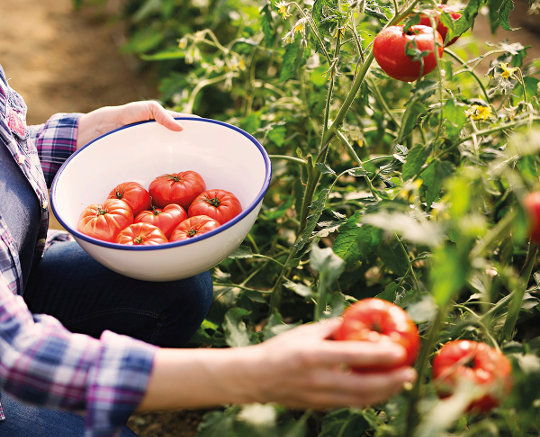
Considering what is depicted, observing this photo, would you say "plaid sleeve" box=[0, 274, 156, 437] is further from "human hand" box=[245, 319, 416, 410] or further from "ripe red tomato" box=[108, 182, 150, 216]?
"ripe red tomato" box=[108, 182, 150, 216]

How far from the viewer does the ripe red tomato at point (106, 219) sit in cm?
107

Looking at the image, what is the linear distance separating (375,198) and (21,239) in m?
0.74

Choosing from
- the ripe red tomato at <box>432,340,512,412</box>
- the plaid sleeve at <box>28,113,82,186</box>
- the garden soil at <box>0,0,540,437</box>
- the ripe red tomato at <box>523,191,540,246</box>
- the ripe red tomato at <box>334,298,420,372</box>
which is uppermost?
the ripe red tomato at <box>523,191,540,246</box>

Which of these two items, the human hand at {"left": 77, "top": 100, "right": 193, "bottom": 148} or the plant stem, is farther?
the human hand at {"left": 77, "top": 100, "right": 193, "bottom": 148}

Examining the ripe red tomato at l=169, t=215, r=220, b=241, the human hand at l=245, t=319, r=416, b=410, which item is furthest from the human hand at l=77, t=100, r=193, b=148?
the human hand at l=245, t=319, r=416, b=410

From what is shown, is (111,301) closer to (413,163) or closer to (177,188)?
(177,188)

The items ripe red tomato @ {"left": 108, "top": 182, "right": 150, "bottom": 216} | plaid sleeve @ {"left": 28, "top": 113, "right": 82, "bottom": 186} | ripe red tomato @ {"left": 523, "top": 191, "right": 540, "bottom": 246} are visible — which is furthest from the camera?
plaid sleeve @ {"left": 28, "top": 113, "right": 82, "bottom": 186}

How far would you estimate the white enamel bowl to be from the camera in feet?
3.24

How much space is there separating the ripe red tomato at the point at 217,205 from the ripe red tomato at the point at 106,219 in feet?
0.49

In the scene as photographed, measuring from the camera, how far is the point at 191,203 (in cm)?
121

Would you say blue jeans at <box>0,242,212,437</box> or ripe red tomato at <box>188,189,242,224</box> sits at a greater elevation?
ripe red tomato at <box>188,189,242,224</box>

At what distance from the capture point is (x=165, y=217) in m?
1.14

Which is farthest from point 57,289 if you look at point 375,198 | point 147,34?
point 147,34

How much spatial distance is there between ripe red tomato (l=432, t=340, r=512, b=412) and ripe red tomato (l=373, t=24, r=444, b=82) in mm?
466
